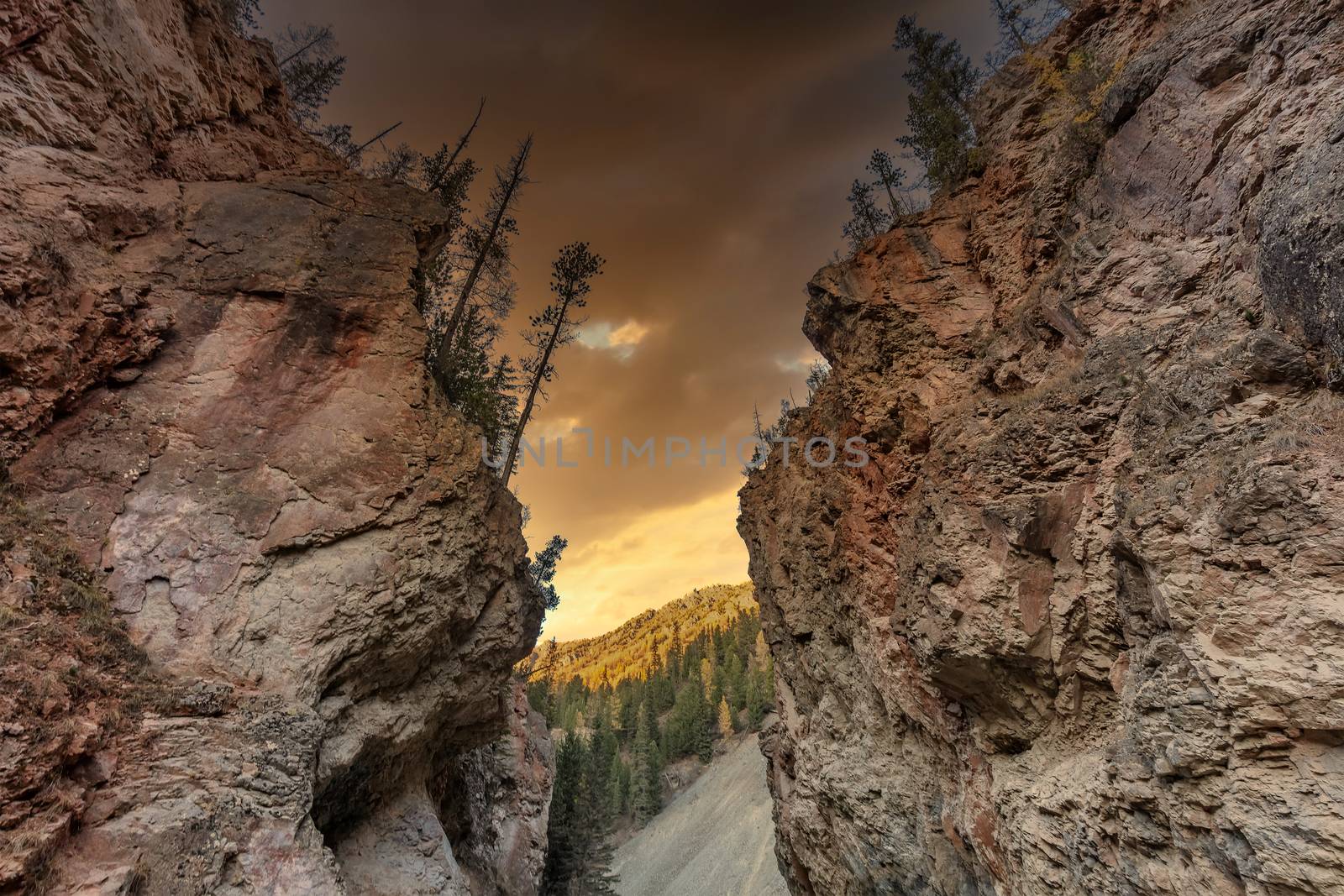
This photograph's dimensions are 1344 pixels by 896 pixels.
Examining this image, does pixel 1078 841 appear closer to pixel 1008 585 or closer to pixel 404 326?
pixel 1008 585

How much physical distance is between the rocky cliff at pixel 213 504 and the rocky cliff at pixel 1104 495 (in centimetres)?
888

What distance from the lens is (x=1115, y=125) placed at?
9.88m

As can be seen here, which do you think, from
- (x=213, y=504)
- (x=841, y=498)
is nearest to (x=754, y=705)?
(x=841, y=498)

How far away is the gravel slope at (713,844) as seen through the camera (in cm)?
3447

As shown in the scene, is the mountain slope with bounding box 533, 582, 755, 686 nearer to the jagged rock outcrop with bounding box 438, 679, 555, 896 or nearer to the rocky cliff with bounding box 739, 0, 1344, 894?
the jagged rock outcrop with bounding box 438, 679, 555, 896

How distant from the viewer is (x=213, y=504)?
27.7ft

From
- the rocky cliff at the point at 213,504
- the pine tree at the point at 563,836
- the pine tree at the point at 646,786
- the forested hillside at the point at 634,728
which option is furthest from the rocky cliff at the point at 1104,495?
the pine tree at the point at 646,786

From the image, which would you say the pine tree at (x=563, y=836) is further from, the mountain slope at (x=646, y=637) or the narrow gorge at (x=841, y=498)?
the mountain slope at (x=646, y=637)

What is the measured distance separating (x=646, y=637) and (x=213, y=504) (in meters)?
141

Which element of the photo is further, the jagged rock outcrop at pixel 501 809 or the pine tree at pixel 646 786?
the pine tree at pixel 646 786

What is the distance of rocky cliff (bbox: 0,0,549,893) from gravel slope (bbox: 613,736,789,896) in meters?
30.0

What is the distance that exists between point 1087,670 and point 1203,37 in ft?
32.7

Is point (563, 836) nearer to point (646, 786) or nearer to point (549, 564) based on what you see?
point (549, 564)

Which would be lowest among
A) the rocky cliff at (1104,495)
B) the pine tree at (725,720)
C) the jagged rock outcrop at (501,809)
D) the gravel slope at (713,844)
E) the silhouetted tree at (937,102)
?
the gravel slope at (713,844)
